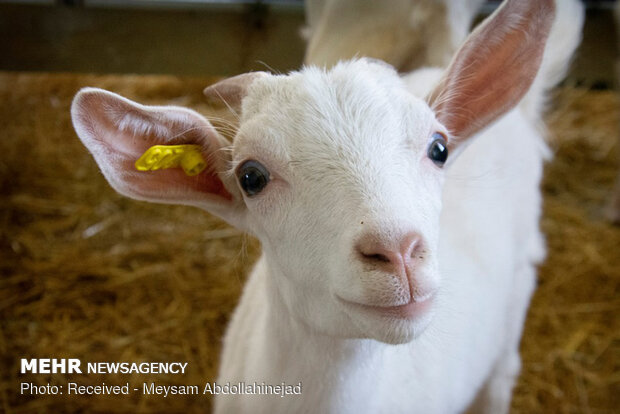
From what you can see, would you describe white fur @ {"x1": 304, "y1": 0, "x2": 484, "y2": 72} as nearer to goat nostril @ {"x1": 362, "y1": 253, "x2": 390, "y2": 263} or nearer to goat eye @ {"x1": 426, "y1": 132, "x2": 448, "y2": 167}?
goat eye @ {"x1": 426, "y1": 132, "x2": 448, "y2": 167}

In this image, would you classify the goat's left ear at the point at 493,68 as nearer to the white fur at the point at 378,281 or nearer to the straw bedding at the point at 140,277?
the white fur at the point at 378,281

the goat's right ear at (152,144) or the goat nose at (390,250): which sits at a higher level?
the goat nose at (390,250)

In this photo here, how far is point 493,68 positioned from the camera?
1499mm

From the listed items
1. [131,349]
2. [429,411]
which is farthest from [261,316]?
[131,349]

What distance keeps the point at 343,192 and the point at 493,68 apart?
59 centimetres

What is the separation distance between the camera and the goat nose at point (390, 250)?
1077 mm

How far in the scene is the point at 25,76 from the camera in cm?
365

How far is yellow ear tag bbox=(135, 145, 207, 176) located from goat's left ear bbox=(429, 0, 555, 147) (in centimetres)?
59

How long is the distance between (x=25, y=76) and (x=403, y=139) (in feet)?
10.3

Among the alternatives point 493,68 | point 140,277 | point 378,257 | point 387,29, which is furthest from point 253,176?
point 140,277

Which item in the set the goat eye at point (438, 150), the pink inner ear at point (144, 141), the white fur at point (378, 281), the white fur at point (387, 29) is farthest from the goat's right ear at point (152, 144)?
the white fur at point (387, 29)

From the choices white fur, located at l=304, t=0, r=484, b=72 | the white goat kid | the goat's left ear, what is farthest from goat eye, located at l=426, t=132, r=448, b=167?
white fur, located at l=304, t=0, r=484, b=72

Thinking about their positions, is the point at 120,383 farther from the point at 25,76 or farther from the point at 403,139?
the point at 25,76

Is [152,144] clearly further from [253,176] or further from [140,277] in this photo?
[140,277]
